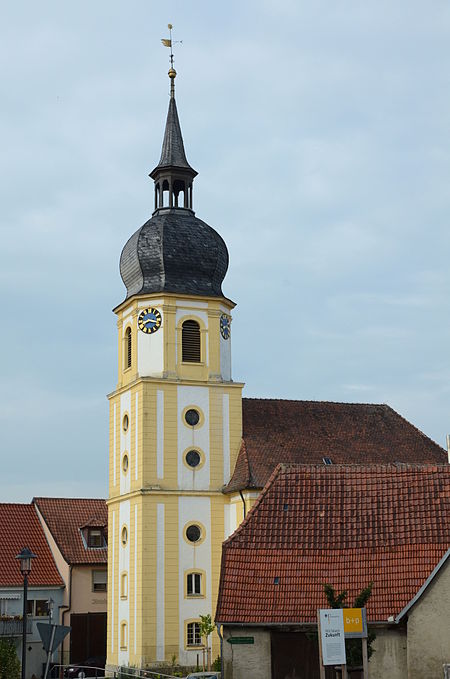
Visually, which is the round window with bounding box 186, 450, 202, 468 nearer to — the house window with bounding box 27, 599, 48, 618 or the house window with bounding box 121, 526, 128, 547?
the house window with bounding box 121, 526, 128, 547

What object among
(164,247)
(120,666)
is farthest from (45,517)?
(164,247)

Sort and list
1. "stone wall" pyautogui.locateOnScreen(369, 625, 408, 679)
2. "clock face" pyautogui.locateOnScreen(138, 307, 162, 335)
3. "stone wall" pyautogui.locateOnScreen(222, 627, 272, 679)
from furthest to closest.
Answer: "clock face" pyautogui.locateOnScreen(138, 307, 162, 335) < "stone wall" pyautogui.locateOnScreen(222, 627, 272, 679) < "stone wall" pyautogui.locateOnScreen(369, 625, 408, 679)

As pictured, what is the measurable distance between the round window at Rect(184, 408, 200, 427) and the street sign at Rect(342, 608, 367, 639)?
23.9m

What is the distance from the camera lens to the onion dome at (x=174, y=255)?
157 feet

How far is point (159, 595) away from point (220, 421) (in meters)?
8.05

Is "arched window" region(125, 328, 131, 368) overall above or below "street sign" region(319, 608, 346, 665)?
above

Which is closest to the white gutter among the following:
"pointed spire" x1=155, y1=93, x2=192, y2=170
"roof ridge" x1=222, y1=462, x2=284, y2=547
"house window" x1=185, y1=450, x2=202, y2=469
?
"roof ridge" x1=222, y1=462, x2=284, y2=547

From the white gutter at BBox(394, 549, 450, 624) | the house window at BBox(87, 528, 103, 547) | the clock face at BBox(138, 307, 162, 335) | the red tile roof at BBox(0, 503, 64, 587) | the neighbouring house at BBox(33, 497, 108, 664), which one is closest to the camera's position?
the white gutter at BBox(394, 549, 450, 624)

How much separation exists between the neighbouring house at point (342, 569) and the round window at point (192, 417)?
15.4m

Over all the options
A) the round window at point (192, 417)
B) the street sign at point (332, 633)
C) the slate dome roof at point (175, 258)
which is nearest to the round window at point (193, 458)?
the round window at point (192, 417)

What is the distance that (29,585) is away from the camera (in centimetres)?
5175

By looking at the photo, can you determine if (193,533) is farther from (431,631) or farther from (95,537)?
(431,631)

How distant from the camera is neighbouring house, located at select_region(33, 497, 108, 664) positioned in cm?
5172

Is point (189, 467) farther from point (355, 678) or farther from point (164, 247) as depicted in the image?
point (355, 678)
